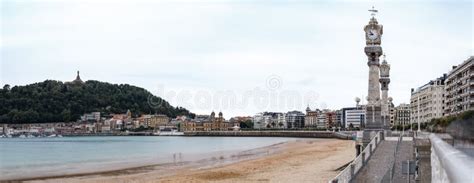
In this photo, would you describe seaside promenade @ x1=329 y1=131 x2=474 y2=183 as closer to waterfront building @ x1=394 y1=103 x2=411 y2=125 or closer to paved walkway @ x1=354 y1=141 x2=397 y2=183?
paved walkway @ x1=354 y1=141 x2=397 y2=183

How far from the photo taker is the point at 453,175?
85.4 inches

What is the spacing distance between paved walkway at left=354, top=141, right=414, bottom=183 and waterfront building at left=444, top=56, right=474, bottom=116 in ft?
165

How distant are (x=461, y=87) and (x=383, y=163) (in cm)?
7073

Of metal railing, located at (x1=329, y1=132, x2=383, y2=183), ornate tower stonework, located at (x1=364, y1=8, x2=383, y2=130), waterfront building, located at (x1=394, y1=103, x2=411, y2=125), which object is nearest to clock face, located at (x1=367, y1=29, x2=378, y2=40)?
ornate tower stonework, located at (x1=364, y1=8, x2=383, y2=130)

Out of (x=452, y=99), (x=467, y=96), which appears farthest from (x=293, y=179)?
(x=452, y=99)

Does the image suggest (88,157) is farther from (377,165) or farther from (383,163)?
(377,165)

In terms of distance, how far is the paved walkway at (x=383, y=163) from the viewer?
1842 cm

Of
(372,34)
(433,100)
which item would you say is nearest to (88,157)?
(372,34)

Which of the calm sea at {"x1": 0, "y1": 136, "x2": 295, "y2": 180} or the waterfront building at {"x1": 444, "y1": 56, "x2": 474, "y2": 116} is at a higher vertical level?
the waterfront building at {"x1": 444, "y1": 56, "x2": 474, "y2": 116}

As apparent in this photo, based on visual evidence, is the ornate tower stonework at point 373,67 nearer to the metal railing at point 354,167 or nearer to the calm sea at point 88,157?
the metal railing at point 354,167

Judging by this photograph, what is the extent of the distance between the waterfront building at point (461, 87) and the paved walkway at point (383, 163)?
50283 millimetres

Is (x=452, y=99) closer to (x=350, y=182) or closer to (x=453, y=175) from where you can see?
(x=350, y=182)

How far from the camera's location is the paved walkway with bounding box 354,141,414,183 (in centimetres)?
1842

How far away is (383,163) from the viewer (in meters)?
22.1
